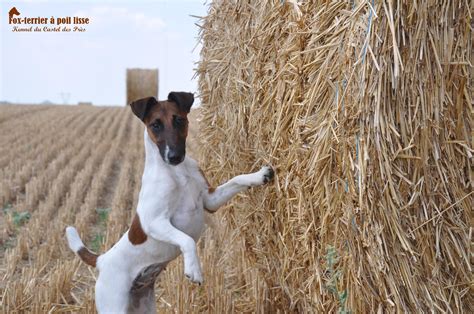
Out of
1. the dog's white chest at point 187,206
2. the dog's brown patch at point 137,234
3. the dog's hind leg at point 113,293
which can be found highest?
the dog's white chest at point 187,206

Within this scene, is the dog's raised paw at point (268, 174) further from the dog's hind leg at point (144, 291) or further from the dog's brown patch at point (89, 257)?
the dog's brown patch at point (89, 257)

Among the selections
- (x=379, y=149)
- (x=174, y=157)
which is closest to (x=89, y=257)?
(x=174, y=157)

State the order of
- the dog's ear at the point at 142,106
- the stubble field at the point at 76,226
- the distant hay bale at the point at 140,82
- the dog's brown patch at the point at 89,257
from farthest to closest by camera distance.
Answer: the distant hay bale at the point at 140,82
the stubble field at the point at 76,226
the dog's brown patch at the point at 89,257
the dog's ear at the point at 142,106

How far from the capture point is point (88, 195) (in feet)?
26.6

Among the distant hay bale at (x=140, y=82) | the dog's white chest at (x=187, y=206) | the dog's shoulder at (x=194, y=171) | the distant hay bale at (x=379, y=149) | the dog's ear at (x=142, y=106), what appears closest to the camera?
the distant hay bale at (x=379, y=149)

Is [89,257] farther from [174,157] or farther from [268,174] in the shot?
[268,174]

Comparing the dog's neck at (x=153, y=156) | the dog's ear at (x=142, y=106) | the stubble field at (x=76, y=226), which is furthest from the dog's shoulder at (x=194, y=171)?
the stubble field at (x=76, y=226)

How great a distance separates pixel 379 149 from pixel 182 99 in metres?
1.15

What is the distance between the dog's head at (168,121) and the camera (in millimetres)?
3078

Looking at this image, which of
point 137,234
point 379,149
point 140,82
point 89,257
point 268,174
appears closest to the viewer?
point 379,149

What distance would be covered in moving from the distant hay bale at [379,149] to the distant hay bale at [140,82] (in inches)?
719

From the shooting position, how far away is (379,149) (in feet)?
8.73

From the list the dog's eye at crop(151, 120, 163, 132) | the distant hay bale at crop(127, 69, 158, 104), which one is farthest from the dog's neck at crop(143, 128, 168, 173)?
the distant hay bale at crop(127, 69, 158, 104)

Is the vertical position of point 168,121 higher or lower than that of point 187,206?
higher
